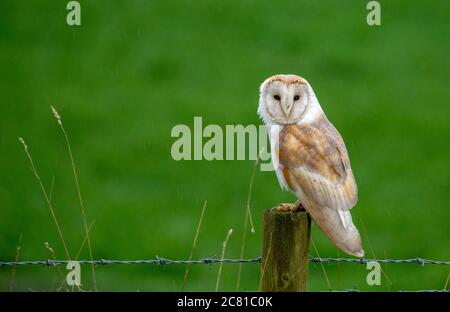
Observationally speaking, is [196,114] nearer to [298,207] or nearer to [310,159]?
[310,159]

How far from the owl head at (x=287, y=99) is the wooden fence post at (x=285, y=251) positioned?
154 centimetres

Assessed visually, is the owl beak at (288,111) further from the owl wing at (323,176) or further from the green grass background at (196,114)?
the green grass background at (196,114)

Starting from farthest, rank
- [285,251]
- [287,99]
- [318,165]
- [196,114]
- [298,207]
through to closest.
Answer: [196,114] < [287,99] < [318,165] < [298,207] < [285,251]

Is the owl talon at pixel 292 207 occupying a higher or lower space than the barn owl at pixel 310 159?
lower

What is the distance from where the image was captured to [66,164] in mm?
16406

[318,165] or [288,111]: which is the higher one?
[288,111]

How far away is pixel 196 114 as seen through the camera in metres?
18.3

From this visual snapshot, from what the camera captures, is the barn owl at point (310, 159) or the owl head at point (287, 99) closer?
the barn owl at point (310, 159)

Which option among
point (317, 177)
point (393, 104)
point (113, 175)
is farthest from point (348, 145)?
point (317, 177)

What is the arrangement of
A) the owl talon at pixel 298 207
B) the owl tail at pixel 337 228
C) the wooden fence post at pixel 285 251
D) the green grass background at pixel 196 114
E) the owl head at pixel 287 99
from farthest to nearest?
1. the green grass background at pixel 196 114
2. the owl head at pixel 287 99
3. the owl talon at pixel 298 207
4. the owl tail at pixel 337 228
5. the wooden fence post at pixel 285 251

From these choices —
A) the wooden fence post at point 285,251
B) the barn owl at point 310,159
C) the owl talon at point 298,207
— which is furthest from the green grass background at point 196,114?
the wooden fence post at point 285,251

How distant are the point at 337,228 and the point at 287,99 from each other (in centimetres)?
102

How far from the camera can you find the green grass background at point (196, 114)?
14305 mm

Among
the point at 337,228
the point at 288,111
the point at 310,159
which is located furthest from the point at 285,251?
the point at 288,111
